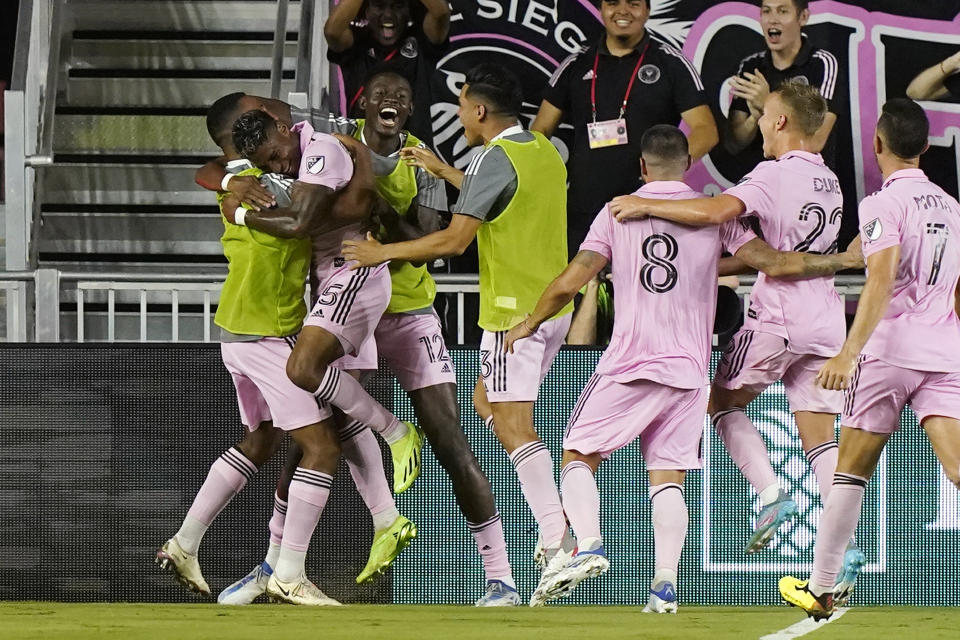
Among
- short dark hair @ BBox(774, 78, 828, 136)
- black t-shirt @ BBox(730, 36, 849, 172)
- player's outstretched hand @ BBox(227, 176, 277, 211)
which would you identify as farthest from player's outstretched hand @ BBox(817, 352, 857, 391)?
black t-shirt @ BBox(730, 36, 849, 172)

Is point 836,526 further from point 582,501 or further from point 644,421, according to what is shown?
point 582,501

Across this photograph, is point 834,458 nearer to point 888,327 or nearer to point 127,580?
point 888,327

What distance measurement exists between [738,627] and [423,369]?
2356 millimetres

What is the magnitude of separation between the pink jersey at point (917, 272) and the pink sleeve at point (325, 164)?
8.26 ft

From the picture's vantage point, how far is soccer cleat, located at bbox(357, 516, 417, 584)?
791cm

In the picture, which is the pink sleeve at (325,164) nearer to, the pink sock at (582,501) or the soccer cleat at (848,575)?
the pink sock at (582,501)

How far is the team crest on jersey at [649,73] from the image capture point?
31.2ft

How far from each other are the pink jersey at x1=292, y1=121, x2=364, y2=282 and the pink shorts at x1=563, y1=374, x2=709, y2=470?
1544 mm

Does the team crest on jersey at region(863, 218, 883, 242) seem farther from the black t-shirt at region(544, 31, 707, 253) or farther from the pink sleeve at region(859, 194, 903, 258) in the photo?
the black t-shirt at region(544, 31, 707, 253)

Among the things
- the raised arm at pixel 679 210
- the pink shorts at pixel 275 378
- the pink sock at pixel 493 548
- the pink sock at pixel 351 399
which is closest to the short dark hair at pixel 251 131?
the pink shorts at pixel 275 378

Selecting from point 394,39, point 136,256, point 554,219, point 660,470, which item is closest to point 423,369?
point 554,219

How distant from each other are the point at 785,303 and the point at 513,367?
1350mm

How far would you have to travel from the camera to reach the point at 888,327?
6.45 metres

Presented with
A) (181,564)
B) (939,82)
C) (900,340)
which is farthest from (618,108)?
(181,564)
